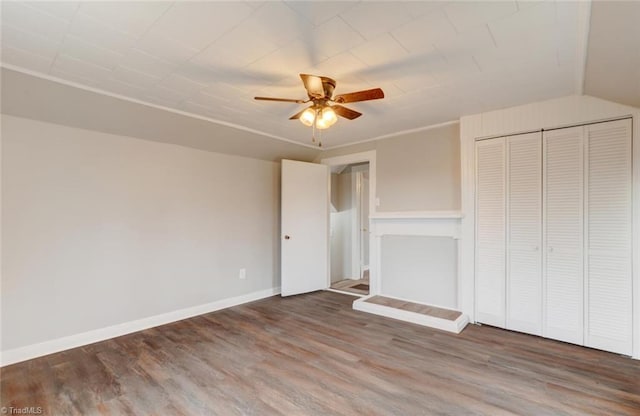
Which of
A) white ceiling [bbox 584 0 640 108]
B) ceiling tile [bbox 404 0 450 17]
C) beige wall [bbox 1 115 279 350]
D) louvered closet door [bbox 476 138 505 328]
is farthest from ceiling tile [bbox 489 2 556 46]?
beige wall [bbox 1 115 279 350]

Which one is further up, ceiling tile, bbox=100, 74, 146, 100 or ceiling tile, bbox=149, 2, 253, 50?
ceiling tile, bbox=149, 2, 253, 50

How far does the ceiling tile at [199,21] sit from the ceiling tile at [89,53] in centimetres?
47

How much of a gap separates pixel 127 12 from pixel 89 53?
648mm

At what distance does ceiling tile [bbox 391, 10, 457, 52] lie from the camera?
5.40 ft

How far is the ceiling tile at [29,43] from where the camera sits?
1753 millimetres

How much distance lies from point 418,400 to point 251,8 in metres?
2.53

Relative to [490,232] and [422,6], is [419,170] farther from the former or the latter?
[422,6]

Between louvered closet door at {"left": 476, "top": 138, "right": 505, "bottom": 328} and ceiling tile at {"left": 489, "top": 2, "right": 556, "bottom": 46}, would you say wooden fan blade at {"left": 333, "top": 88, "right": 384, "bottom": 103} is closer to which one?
ceiling tile at {"left": 489, "top": 2, "right": 556, "bottom": 46}

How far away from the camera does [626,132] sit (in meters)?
2.49

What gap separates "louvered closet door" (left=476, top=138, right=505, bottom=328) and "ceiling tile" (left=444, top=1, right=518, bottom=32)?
69.9 inches

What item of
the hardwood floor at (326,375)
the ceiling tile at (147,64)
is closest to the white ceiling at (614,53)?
the hardwood floor at (326,375)

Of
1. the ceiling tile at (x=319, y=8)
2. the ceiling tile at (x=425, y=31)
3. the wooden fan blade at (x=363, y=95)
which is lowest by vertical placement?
the wooden fan blade at (x=363, y=95)

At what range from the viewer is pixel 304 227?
4.57 metres

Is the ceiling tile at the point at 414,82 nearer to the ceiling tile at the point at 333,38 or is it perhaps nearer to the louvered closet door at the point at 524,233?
the ceiling tile at the point at 333,38
